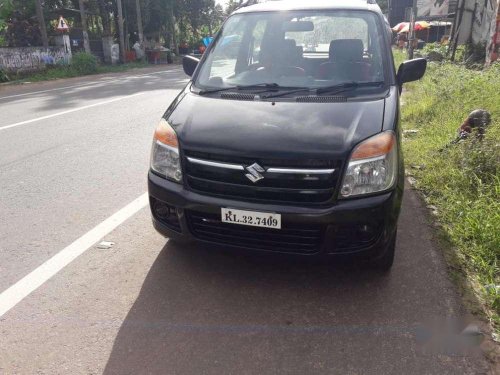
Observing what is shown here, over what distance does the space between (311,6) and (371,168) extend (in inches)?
83.5

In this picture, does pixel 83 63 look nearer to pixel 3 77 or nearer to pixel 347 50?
pixel 3 77

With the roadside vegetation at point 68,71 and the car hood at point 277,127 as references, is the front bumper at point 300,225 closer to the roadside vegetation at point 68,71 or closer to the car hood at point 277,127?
the car hood at point 277,127

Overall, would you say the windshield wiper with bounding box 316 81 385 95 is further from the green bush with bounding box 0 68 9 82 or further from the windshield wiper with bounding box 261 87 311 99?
the green bush with bounding box 0 68 9 82

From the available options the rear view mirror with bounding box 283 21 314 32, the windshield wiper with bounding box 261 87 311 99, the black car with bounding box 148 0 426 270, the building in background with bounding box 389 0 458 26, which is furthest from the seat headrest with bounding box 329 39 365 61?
the building in background with bounding box 389 0 458 26

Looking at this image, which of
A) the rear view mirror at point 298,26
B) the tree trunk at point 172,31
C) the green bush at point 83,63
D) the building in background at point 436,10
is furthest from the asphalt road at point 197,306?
the tree trunk at point 172,31

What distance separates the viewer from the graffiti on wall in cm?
1977

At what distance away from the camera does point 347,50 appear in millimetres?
3803

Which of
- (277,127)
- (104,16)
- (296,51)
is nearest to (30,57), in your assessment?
(104,16)

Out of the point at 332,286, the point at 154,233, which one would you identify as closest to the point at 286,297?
the point at 332,286

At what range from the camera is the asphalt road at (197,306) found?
8.04ft

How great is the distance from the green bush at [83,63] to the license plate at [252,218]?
22.0m

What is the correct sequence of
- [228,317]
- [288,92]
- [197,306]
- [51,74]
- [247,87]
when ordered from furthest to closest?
[51,74]
[247,87]
[288,92]
[197,306]
[228,317]

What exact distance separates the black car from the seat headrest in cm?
19

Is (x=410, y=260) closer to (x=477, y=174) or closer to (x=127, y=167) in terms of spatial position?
(x=477, y=174)
